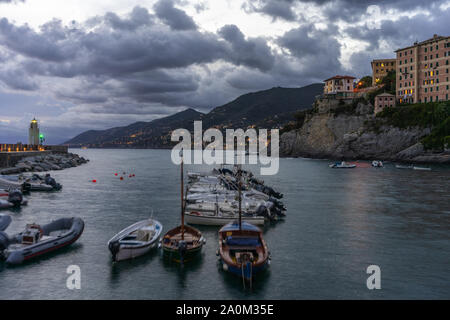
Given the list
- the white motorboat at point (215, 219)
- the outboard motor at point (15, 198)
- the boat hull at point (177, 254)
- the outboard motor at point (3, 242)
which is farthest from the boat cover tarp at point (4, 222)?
the white motorboat at point (215, 219)

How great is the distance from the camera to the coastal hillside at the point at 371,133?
110 m

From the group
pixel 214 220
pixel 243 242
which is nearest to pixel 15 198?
pixel 214 220

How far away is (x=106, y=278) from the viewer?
67.4 ft

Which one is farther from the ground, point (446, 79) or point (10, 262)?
point (446, 79)

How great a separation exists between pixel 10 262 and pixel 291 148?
152 metres

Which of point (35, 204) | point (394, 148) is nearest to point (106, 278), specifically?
point (35, 204)

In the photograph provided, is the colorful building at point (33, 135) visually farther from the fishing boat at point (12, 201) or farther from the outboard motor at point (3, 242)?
the outboard motor at point (3, 242)

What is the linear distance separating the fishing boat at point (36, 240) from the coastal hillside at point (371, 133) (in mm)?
113153

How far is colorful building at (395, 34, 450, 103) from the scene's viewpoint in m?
114

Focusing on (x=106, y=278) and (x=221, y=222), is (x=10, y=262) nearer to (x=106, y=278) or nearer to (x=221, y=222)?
(x=106, y=278)

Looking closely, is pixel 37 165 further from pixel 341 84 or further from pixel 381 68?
pixel 381 68

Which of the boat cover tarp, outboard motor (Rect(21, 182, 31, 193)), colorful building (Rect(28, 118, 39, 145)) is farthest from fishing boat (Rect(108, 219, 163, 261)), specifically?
colorful building (Rect(28, 118, 39, 145))

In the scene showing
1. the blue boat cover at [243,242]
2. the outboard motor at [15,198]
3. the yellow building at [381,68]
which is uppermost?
the yellow building at [381,68]

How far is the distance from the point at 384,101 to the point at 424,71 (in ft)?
53.7
